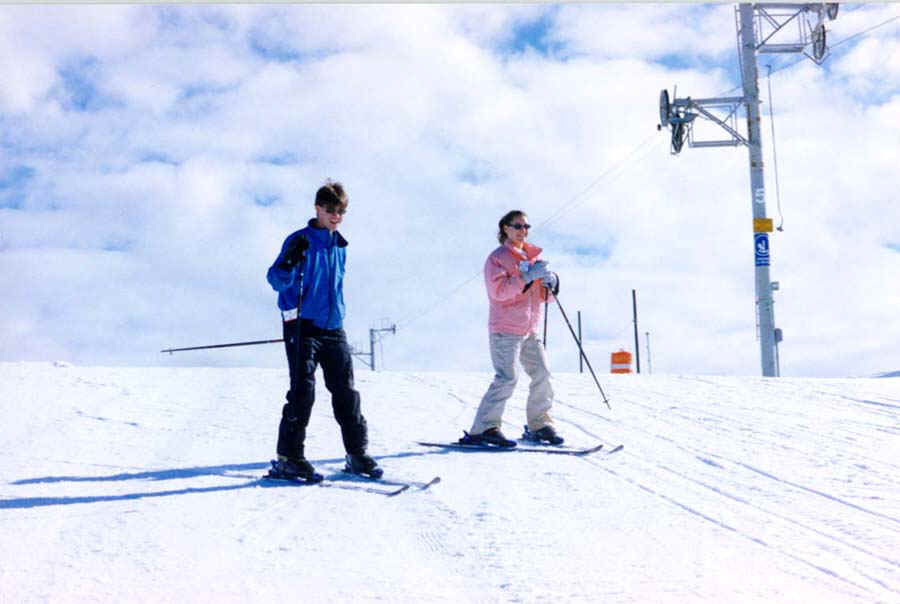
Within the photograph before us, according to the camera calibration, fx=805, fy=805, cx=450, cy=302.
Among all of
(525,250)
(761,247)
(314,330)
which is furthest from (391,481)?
(761,247)

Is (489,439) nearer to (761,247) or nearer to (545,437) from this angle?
(545,437)

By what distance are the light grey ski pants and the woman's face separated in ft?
2.34

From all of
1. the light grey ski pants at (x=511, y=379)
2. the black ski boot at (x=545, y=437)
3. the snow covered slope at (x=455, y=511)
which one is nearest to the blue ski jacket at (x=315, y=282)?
the snow covered slope at (x=455, y=511)

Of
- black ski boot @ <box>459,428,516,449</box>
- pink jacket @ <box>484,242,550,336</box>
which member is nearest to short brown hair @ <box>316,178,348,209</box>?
pink jacket @ <box>484,242,550,336</box>

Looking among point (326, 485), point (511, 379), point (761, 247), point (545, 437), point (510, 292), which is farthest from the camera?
point (761, 247)

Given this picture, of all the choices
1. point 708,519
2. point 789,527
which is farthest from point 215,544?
point 789,527

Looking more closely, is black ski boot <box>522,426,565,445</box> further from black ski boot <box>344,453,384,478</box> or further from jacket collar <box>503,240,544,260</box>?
black ski boot <box>344,453,384,478</box>

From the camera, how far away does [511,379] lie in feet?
19.6

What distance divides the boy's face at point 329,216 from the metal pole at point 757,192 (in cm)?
1380

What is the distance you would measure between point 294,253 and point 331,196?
426 mm

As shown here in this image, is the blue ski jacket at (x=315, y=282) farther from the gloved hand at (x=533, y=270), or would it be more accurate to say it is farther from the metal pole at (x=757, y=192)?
the metal pole at (x=757, y=192)

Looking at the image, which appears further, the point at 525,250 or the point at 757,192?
the point at 757,192

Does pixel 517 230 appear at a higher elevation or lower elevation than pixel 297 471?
higher

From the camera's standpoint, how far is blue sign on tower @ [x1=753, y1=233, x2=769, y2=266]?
16828 millimetres
